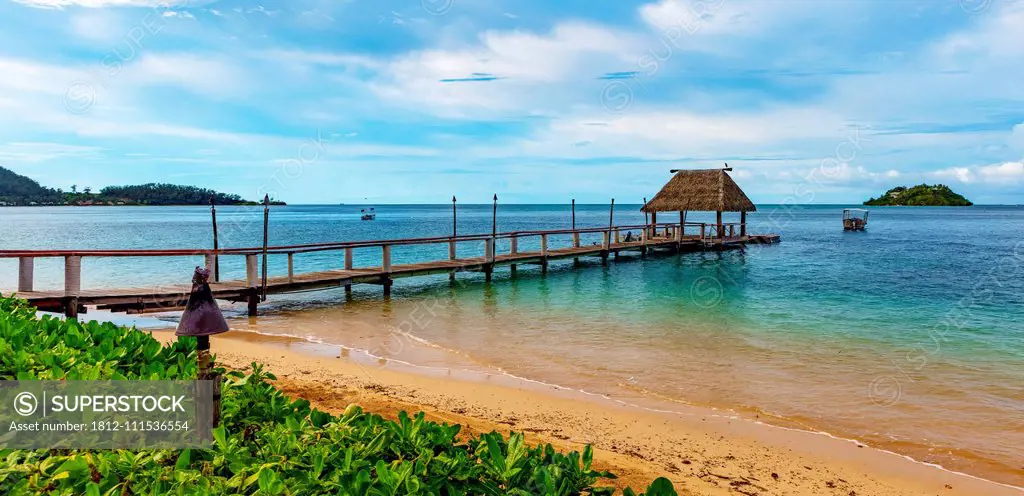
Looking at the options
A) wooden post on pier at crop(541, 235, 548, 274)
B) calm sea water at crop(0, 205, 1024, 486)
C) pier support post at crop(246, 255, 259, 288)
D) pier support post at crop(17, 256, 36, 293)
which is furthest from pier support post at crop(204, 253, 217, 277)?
wooden post on pier at crop(541, 235, 548, 274)

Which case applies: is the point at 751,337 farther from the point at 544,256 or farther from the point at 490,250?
the point at 544,256

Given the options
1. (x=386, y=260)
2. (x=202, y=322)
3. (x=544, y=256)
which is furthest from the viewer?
(x=544, y=256)

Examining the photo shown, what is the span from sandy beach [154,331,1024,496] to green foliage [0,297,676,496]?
319 centimetres

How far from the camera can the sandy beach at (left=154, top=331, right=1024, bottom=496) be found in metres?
6.05

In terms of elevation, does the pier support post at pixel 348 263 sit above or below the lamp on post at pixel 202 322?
below

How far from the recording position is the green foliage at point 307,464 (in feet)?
8.00

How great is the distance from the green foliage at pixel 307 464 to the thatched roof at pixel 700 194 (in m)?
37.6

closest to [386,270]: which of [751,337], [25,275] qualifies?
[25,275]

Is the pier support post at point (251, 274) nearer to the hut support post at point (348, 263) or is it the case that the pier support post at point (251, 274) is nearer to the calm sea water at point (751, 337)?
the calm sea water at point (751, 337)

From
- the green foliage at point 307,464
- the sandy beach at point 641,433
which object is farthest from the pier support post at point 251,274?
the green foliage at point 307,464

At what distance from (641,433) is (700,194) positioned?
1378 inches

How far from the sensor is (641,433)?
24.3 ft

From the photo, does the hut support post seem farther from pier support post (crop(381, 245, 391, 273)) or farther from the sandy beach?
the sandy beach

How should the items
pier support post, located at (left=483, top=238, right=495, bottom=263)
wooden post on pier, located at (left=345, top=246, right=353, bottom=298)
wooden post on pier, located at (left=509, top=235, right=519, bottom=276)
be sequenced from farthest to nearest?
wooden post on pier, located at (left=509, top=235, right=519, bottom=276) → pier support post, located at (left=483, top=238, right=495, bottom=263) → wooden post on pier, located at (left=345, top=246, right=353, bottom=298)
